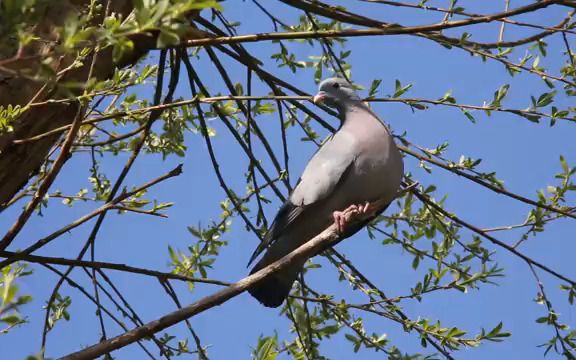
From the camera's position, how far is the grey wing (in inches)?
106

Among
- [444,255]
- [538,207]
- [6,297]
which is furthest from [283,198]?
[6,297]

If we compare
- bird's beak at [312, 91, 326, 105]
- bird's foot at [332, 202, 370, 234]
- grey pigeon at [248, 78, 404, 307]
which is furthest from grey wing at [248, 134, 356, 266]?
bird's beak at [312, 91, 326, 105]

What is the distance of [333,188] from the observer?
2703 mm

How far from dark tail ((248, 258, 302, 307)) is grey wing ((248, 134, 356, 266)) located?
0.11 m

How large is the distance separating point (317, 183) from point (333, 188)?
0.06 meters

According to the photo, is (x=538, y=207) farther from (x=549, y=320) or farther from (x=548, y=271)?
(x=549, y=320)

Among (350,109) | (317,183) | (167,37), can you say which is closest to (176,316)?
(167,37)

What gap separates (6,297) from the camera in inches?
48.5

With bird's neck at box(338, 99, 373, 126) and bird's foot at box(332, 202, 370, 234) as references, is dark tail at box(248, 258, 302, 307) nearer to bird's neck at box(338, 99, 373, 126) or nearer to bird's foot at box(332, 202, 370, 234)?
bird's foot at box(332, 202, 370, 234)

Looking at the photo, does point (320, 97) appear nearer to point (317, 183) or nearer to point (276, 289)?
point (317, 183)

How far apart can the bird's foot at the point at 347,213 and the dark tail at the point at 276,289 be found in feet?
0.71

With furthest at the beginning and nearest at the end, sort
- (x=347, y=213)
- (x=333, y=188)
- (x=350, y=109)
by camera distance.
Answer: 1. (x=350, y=109)
2. (x=333, y=188)
3. (x=347, y=213)

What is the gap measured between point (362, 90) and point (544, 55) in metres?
0.65

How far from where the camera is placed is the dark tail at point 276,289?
8.82ft
